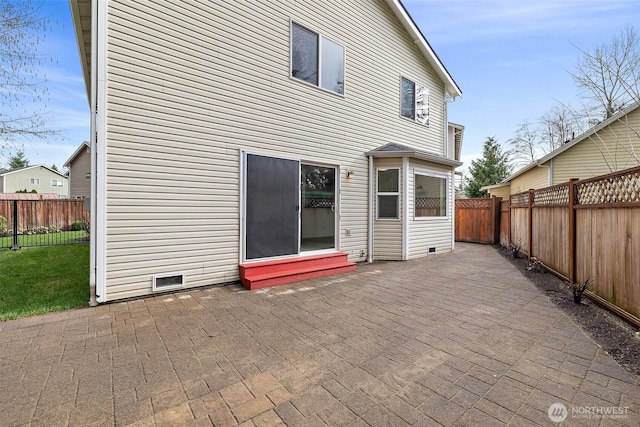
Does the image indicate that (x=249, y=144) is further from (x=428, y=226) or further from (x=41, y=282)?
(x=428, y=226)

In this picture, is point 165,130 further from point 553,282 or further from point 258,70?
point 553,282

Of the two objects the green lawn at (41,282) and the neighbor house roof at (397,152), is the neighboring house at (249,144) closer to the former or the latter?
the neighbor house roof at (397,152)

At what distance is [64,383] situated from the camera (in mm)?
2240

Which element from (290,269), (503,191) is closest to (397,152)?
(290,269)

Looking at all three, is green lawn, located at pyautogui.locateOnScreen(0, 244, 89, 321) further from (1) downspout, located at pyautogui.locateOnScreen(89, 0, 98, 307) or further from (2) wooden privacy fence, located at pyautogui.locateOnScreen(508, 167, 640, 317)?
(2) wooden privacy fence, located at pyautogui.locateOnScreen(508, 167, 640, 317)

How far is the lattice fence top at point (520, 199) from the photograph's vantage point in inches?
303

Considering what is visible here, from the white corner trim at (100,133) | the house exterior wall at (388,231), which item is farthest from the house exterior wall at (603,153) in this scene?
the white corner trim at (100,133)

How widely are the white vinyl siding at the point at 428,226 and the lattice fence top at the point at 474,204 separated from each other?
113 inches

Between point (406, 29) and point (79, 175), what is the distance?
72.5ft

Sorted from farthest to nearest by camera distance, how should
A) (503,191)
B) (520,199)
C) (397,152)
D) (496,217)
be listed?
(503,191), (496,217), (520,199), (397,152)

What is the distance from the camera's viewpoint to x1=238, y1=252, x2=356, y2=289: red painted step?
5.12 m

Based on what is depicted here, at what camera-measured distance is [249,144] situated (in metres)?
5.43

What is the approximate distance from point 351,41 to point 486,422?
781 cm
